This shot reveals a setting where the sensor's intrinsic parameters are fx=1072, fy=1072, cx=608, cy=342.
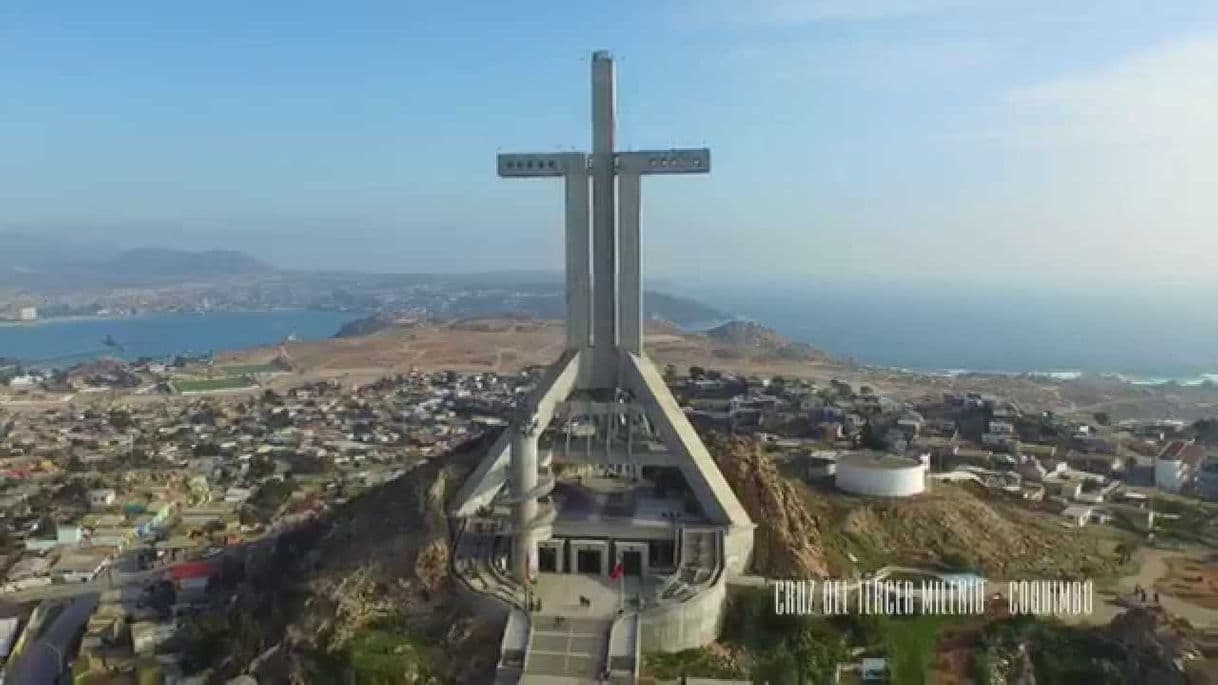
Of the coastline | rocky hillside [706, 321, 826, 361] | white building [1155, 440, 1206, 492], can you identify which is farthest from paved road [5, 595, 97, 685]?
rocky hillside [706, 321, 826, 361]

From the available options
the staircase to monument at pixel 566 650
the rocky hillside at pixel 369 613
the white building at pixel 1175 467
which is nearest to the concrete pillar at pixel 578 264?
the rocky hillside at pixel 369 613

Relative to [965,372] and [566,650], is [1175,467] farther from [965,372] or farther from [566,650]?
[965,372]

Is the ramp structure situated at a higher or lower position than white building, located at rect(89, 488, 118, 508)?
higher

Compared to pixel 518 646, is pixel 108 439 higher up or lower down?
lower down

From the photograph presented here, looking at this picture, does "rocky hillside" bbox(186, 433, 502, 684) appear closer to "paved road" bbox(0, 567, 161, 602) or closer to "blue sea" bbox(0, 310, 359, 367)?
"paved road" bbox(0, 567, 161, 602)

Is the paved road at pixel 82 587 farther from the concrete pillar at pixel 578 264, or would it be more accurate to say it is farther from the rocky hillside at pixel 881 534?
the rocky hillside at pixel 881 534

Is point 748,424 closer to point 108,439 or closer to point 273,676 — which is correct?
point 273,676

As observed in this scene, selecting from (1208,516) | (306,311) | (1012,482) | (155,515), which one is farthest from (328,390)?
(306,311)
